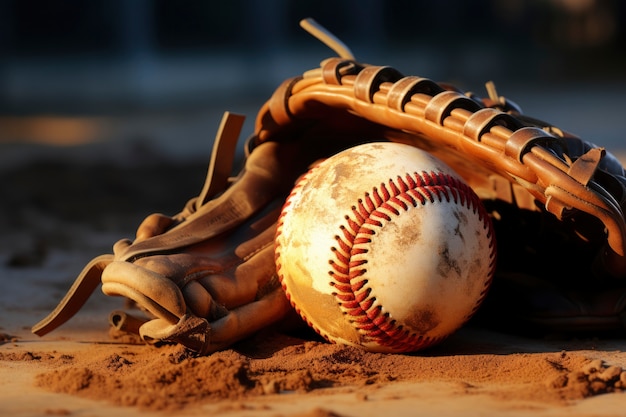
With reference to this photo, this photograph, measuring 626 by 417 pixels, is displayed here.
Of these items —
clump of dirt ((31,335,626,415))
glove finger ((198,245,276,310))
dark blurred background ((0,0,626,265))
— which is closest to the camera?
clump of dirt ((31,335,626,415))

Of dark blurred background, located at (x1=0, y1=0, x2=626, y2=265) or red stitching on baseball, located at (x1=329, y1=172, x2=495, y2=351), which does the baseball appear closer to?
red stitching on baseball, located at (x1=329, y1=172, x2=495, y2=351)

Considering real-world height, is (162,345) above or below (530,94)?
below

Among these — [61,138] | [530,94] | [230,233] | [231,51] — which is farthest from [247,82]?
[230,233]

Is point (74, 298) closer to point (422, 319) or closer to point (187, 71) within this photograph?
point (422, 319)

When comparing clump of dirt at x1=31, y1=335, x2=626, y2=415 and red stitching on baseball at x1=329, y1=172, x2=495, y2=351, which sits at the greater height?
red stitching on baseball at x1=329, y1=172, x2=495, y2=351

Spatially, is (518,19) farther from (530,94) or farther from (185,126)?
(185,126)

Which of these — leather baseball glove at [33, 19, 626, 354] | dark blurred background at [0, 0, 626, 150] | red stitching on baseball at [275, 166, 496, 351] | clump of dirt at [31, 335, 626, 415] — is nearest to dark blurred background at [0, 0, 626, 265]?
dark blurred background at [0, 0, 626, 150]

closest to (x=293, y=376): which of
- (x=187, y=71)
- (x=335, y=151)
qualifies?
(x=335, y=151)
